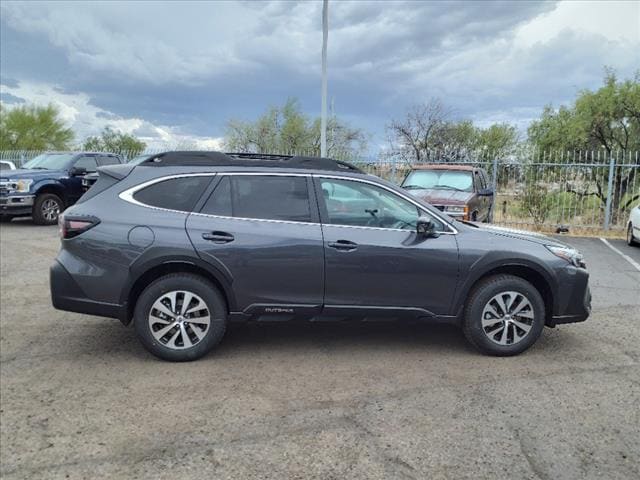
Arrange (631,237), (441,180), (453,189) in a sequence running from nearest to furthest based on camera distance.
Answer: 1. (453,189)
2. (441,180)
3. (631,237)

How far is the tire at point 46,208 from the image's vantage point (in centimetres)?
1288

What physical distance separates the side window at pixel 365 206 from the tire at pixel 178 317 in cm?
127

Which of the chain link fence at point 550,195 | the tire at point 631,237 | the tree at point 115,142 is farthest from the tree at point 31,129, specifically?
the tire at point 631,237

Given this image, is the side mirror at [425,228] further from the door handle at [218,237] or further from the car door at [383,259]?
the door handle at [218,237]

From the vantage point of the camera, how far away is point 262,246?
4.39 m

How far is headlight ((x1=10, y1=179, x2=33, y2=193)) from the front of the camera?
492 inches

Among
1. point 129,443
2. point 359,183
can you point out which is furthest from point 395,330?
point 129,443

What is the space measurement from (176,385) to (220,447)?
1005 mm

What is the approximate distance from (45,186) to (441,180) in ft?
31.4

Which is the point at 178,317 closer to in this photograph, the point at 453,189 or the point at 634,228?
the point at 453,189

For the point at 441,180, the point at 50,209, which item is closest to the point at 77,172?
the point at 50,209

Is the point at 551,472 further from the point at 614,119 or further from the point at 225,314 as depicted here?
the point at 614,119

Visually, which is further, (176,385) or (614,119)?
(614,119)

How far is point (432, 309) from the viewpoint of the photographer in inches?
180
